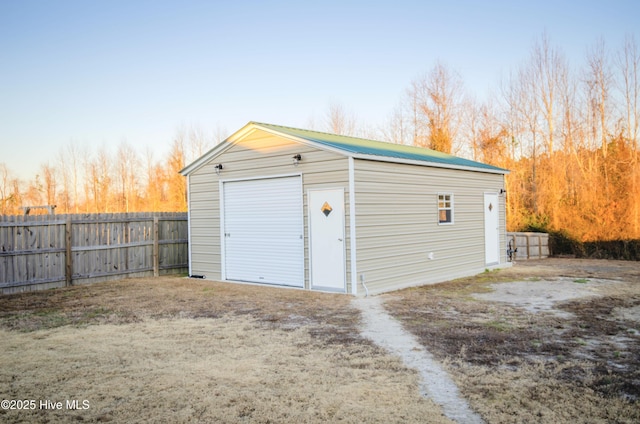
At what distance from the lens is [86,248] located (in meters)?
11.9

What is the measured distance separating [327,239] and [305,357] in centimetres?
497

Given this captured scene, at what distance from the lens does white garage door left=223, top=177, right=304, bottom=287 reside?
1088 centimetres

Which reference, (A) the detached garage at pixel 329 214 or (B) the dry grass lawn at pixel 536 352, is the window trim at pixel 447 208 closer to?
(A) the detached garage at pixel 329 214

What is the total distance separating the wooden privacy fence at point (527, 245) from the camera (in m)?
17.7

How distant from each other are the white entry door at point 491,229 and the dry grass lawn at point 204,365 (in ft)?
23.1

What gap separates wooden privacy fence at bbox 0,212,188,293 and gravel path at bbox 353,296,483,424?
283 inches

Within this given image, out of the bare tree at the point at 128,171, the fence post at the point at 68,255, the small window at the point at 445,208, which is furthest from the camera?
the bare tree at the point at 128,171

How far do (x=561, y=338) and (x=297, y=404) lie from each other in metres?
3.82

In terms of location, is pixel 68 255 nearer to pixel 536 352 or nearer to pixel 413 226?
pixel 413 226

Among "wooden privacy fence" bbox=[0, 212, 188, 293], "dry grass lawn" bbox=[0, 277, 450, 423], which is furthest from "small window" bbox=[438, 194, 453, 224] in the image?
"wooden privacy fence" bbox=[0, 212, 188, 293]

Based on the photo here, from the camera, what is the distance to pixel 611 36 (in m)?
21.8

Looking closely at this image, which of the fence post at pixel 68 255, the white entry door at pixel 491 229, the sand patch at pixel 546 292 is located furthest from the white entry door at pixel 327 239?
the white entry door at pixel 491 229

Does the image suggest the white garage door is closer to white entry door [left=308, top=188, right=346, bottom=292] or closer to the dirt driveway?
white entry door [left=308, top=188, right=346, bottom=292]

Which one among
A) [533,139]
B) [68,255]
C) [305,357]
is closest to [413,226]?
[305,357]
